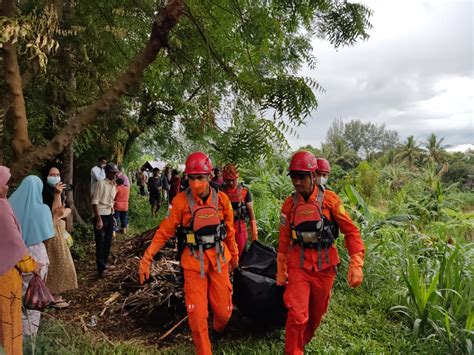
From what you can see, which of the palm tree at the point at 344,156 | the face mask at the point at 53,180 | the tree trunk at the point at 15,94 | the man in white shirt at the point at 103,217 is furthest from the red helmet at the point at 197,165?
the palm tree at the point at 344,156

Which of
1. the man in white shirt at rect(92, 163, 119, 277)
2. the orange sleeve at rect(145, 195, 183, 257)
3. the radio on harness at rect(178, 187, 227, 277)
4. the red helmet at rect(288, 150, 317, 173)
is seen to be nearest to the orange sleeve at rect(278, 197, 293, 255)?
the red helmet at rect(288, 150, 317, 173)

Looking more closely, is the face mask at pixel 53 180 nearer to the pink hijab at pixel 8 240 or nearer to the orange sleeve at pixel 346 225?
the pink hijab at pixel 8 240

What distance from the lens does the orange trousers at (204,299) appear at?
3340 millimetres

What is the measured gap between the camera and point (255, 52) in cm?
376

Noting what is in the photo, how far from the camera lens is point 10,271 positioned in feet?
9.75

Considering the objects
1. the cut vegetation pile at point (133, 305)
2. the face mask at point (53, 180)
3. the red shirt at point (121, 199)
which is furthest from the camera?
the red shirt at point (121, 199)

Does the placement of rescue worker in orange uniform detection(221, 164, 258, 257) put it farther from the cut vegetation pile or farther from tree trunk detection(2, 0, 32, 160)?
tree trunk detection(2, 0, 32, 160)

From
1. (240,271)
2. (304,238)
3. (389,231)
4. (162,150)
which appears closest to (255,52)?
(304,238)

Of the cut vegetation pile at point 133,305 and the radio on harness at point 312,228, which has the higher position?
the radio on harness at point 312,228

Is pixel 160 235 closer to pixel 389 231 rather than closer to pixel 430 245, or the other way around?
pixel 389 231

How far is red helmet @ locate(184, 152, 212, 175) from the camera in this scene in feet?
11.3

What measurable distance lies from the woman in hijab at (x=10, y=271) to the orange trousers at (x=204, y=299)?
1322 millimetres

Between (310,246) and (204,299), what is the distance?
1.05 metres

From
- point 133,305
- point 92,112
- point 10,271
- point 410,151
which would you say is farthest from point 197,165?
point 410,151
